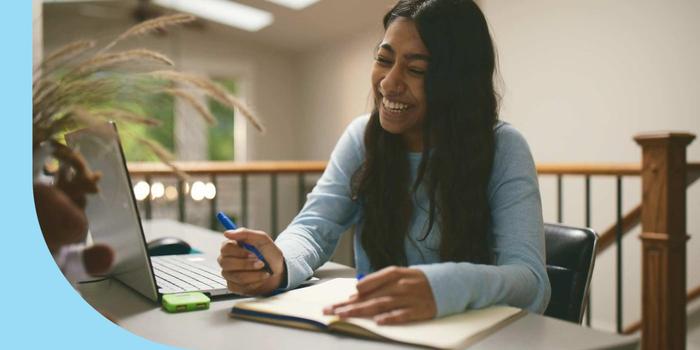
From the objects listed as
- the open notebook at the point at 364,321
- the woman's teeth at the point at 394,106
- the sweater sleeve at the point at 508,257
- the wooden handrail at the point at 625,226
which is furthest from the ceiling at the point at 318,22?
the wooden handrail at the point at 625,226

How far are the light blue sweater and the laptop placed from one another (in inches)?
4.2

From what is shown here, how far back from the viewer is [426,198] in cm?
75

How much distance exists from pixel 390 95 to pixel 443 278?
0.73 feet

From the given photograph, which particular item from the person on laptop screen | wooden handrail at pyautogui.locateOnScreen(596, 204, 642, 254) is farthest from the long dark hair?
wooden handrail at pyautogui.locateOnScreen(596, 204, 642, 254)

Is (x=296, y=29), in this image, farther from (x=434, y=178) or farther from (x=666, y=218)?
(x=666, y=218)

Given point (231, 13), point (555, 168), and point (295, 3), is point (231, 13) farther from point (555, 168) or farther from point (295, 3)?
point (555, 168)

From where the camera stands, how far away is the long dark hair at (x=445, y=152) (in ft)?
2.11

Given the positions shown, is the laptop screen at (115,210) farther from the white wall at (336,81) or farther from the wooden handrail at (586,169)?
the wooden handrail at (586,169)

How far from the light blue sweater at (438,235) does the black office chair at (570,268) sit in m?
0.14

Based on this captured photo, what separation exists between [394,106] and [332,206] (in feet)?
0.75

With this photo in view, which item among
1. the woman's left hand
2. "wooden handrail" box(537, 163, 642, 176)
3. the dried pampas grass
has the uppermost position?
the dried pampas grass

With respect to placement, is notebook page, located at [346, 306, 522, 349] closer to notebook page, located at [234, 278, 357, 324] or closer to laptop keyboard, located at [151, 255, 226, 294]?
notebook page, located at [234, 278, 357, 324]

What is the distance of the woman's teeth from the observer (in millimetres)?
648

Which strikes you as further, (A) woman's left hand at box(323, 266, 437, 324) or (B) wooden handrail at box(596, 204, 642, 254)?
(B) wooden handrail at box(596, 204, 642, 254)
